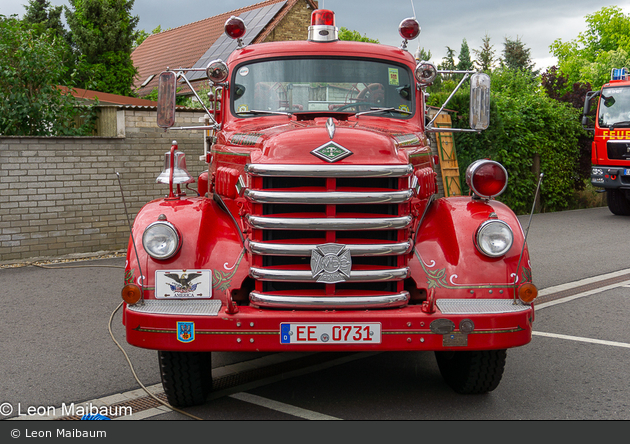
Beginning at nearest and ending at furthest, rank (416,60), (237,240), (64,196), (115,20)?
1. (237,240)
2. (416,60)
3. (64,196)
4. (115,20)

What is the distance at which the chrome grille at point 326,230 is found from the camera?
3.80 m

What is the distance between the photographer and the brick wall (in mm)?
9172

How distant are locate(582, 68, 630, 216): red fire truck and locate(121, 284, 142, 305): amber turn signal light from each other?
1362cm

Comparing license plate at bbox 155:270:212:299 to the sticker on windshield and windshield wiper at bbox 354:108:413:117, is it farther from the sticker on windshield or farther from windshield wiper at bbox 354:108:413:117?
the sticker on windshield

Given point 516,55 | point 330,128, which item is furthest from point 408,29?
point 516,55

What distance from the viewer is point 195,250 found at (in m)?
4.04

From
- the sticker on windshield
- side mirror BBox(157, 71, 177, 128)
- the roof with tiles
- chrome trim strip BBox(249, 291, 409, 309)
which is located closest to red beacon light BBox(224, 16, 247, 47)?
side mirror BBox(157, 71, 177, 128)

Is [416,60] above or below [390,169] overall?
above

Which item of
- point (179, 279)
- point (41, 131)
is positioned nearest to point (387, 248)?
point (179, 279)

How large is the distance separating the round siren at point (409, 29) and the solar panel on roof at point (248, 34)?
21.2 m

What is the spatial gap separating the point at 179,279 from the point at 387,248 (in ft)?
4.05

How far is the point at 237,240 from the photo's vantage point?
4199mm

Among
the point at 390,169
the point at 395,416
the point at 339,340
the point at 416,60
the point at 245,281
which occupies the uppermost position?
the point at 416,60

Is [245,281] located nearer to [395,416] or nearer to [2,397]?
[395,416]
